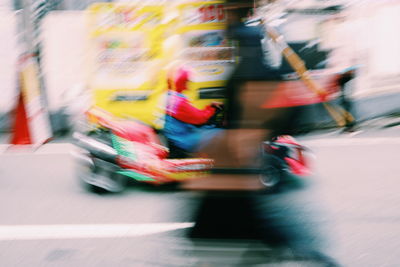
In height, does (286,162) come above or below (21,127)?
above

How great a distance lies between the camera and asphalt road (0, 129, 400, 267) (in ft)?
7.51

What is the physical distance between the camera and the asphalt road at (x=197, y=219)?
2289 millimetres

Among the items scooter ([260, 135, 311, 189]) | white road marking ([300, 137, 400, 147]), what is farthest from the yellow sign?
white road marking ([300, 137, 400, 147])

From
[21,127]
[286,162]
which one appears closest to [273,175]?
[286,162]

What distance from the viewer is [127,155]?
3.82m

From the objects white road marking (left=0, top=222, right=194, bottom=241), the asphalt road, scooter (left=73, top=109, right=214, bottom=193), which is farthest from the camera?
scooter (left=73, top=109, right=214, bottom=193)

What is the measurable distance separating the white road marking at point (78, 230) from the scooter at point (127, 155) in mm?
529

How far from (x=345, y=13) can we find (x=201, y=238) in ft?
15.1

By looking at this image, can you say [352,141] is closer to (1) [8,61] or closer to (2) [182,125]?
(2) [182,125]

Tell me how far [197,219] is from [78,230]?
133 centimetres

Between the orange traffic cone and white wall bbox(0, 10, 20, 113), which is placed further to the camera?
white wall bbox(0, 10, 20, 113)

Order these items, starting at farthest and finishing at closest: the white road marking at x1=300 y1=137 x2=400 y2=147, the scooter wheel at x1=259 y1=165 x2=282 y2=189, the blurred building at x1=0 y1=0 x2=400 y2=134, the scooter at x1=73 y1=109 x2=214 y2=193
Answer: the blurred building at x1=0 y1=0 x2=400 y2=134 → the white road marking at x1=300 y1=137 x2=400 y2=147 → the scooter at x1=73 y1=109 x2=214 y2=193 → the scooter wheel at x1=259 y1=165 x2=282 y2=189

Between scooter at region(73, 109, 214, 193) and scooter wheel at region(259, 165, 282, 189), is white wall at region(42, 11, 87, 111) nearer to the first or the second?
scooter at region(73, 109, 214, 193)

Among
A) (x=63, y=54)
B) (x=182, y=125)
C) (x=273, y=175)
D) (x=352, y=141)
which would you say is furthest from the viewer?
(x=63, y=54)
